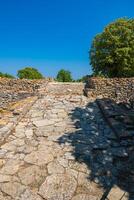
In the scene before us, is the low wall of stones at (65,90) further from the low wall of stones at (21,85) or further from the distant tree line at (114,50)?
the distant tree line at (114,50)

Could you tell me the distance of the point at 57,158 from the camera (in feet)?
21.0

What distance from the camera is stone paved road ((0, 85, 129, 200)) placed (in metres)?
5.11

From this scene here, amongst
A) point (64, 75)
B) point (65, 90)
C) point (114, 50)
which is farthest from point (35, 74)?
point (65, 90)

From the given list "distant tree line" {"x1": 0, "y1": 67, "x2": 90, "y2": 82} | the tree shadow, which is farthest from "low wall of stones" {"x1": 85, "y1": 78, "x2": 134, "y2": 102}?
"distant tree line" {"x1": 0, "y1": 67, "x2": 90, "y2": 82}

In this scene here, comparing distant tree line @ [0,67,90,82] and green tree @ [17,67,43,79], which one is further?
green tree @ [17,67,43,79]

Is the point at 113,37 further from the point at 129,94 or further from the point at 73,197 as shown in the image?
the point at 73,197

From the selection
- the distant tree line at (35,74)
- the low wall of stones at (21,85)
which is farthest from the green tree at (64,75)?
the low wall of stones at (21,85)

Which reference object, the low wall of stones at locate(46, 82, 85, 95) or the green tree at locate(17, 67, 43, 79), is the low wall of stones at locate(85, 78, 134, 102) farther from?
the green tree at locate(17, 67, 43, 79)

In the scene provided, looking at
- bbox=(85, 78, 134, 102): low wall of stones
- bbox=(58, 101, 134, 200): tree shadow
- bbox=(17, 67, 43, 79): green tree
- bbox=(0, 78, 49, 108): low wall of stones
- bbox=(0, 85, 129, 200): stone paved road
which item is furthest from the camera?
bbox=(17, 67, 43, 79): green tree

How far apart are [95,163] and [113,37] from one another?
95.8 ft

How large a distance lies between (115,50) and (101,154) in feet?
91.3

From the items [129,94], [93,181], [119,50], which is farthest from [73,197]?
[119,50]

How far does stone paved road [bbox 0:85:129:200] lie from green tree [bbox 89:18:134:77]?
2379 centimetres

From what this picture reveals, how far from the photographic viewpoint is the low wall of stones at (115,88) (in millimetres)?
13653
